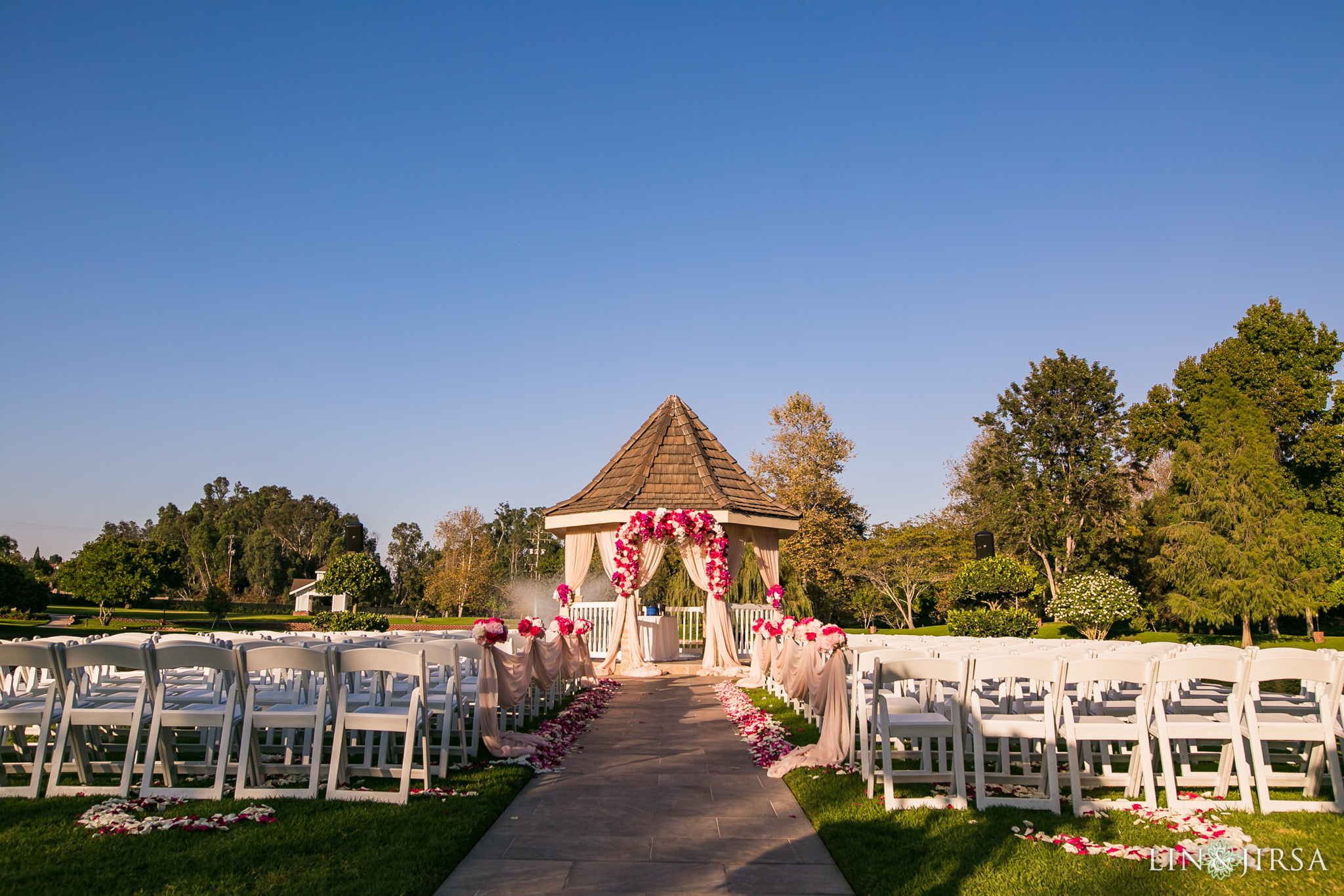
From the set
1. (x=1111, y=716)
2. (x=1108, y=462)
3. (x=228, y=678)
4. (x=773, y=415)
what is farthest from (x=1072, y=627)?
(x=228, y=678)

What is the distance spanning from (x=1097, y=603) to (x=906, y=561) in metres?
7.94

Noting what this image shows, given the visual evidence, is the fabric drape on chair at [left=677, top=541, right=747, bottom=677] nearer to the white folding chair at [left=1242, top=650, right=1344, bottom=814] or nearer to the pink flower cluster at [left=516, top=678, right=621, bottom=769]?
the pink flower cluster at [left=516, top=678, right=621, bottom=769]

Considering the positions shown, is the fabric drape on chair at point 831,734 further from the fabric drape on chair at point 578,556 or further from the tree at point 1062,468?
the tree at point 1062,468

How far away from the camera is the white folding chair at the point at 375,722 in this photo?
5473mm

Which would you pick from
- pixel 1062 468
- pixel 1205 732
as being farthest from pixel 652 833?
pixel 1062 468

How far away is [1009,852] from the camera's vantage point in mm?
4539

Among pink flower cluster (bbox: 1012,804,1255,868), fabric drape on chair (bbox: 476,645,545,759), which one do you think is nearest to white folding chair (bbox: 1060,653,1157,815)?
pink flower cluster (bbox: 1012,804,1255,868)

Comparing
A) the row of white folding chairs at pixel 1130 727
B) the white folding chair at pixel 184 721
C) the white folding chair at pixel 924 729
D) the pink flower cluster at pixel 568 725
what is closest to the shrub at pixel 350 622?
the pink flower cluster at pixel 568 725

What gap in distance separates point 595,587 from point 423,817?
3406cm

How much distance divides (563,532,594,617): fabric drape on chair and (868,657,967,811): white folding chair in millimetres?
11070

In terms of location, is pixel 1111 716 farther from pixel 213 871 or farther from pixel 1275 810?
pixel 213 871

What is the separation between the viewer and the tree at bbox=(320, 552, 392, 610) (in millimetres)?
22578

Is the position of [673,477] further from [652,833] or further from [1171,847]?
[1171,847]

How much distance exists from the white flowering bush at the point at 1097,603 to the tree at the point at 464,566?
32.8 m
